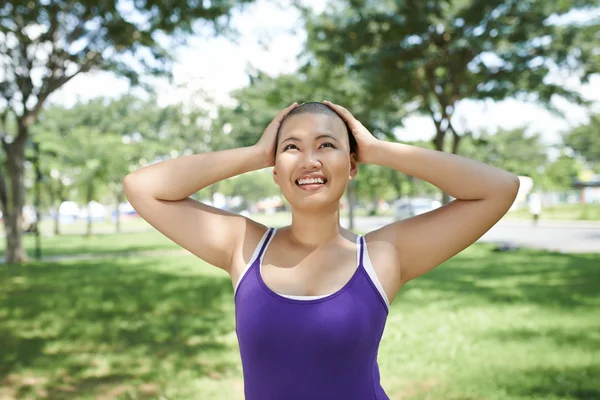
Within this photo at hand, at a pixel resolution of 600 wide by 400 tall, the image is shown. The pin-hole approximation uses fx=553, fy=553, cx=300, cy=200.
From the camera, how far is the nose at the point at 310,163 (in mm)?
1656

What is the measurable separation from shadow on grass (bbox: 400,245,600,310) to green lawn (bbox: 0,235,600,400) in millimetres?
33

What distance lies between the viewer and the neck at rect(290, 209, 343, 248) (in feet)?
5.90

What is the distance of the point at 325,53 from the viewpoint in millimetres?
12930

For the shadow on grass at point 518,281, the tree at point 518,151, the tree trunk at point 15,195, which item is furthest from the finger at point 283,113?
the tree at point 518,151

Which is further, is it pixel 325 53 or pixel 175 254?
pixel 175 254

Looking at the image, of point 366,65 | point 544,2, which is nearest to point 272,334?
point 366,65

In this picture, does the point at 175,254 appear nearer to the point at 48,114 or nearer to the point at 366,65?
the point at 366,65

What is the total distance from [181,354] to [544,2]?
10.6 m

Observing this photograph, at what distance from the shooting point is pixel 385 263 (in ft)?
5.73

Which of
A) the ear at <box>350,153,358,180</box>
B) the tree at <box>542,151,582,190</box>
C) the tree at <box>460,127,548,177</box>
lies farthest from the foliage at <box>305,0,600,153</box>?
the tree at <box>542,151,582,190</box>

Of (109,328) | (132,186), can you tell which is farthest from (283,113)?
(109,328)

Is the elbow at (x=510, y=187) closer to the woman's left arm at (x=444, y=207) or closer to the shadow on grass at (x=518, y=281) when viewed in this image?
the woman's left arm at (x=444, y=207)

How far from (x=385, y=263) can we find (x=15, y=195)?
1431cm

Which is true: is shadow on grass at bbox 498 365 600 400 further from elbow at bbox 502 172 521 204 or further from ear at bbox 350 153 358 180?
ear at bbox 350 153 358 180
